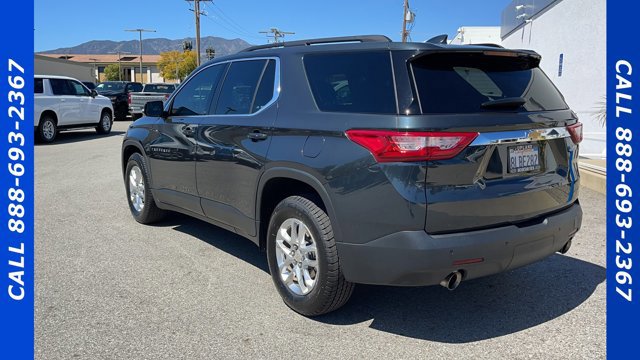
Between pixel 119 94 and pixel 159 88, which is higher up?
pixel 159 88

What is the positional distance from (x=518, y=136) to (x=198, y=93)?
309 cm

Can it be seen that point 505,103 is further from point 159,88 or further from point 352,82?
point 159,88

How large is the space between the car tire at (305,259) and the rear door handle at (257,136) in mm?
526

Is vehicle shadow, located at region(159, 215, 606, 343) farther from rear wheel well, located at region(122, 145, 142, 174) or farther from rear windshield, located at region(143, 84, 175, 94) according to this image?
rear windshield, located at region(143, 84, 175, 94)

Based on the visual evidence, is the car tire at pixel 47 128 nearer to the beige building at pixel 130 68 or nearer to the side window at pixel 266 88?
the side window at pixel 266 88

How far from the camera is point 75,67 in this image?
74.6 m

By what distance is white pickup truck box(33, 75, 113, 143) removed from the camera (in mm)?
14805

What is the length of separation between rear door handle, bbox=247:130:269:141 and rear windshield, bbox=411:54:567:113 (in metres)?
1.30

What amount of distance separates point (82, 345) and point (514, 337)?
110 inches

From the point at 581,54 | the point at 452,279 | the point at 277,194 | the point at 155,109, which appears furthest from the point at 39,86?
the point at 581,54

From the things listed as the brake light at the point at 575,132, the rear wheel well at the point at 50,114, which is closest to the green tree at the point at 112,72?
the rear wheel well at the point at 50,114

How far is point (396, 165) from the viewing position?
2.95 metres

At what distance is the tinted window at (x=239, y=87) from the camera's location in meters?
4.25
